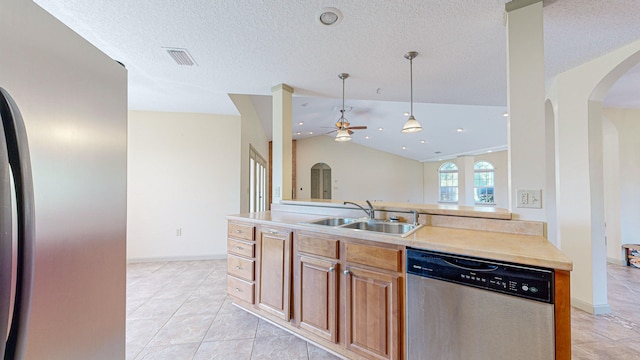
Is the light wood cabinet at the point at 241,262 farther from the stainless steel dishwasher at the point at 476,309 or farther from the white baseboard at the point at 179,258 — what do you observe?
the white baseboard at the point at 179,258

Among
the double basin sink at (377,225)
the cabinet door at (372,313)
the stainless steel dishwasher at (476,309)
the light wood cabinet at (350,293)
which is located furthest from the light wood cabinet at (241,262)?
the stainless steel dishwasher at (476,309)

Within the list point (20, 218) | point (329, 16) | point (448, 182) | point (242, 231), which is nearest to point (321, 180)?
point (448, 182)

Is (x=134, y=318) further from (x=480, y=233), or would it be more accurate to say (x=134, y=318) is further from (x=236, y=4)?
(x=480, y=233)

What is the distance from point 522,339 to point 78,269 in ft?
5.65

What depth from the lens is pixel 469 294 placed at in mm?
1211

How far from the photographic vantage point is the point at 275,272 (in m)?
2.03

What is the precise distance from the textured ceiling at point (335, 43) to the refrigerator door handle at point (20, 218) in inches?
56.4

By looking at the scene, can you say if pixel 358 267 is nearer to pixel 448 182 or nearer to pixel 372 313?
pixel 372 313

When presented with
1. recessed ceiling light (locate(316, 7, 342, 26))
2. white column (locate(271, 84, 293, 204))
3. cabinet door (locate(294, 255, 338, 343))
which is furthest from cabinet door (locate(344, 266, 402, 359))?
recessed ceiling light (locate(316, 7, 342, 26))

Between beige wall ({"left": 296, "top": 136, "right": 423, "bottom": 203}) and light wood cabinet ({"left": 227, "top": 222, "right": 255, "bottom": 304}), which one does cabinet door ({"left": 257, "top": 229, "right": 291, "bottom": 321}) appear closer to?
light wood cabinet ({"left": 227, "top": 222, "right": 255, "bottom": 304})

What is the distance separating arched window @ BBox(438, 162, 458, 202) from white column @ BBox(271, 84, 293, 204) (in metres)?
10.0

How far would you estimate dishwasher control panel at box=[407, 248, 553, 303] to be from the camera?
1.07 meters

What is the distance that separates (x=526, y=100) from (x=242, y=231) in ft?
7.70

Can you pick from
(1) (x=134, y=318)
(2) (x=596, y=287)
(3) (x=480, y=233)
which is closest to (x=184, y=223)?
(1) (x=134, y=318)
